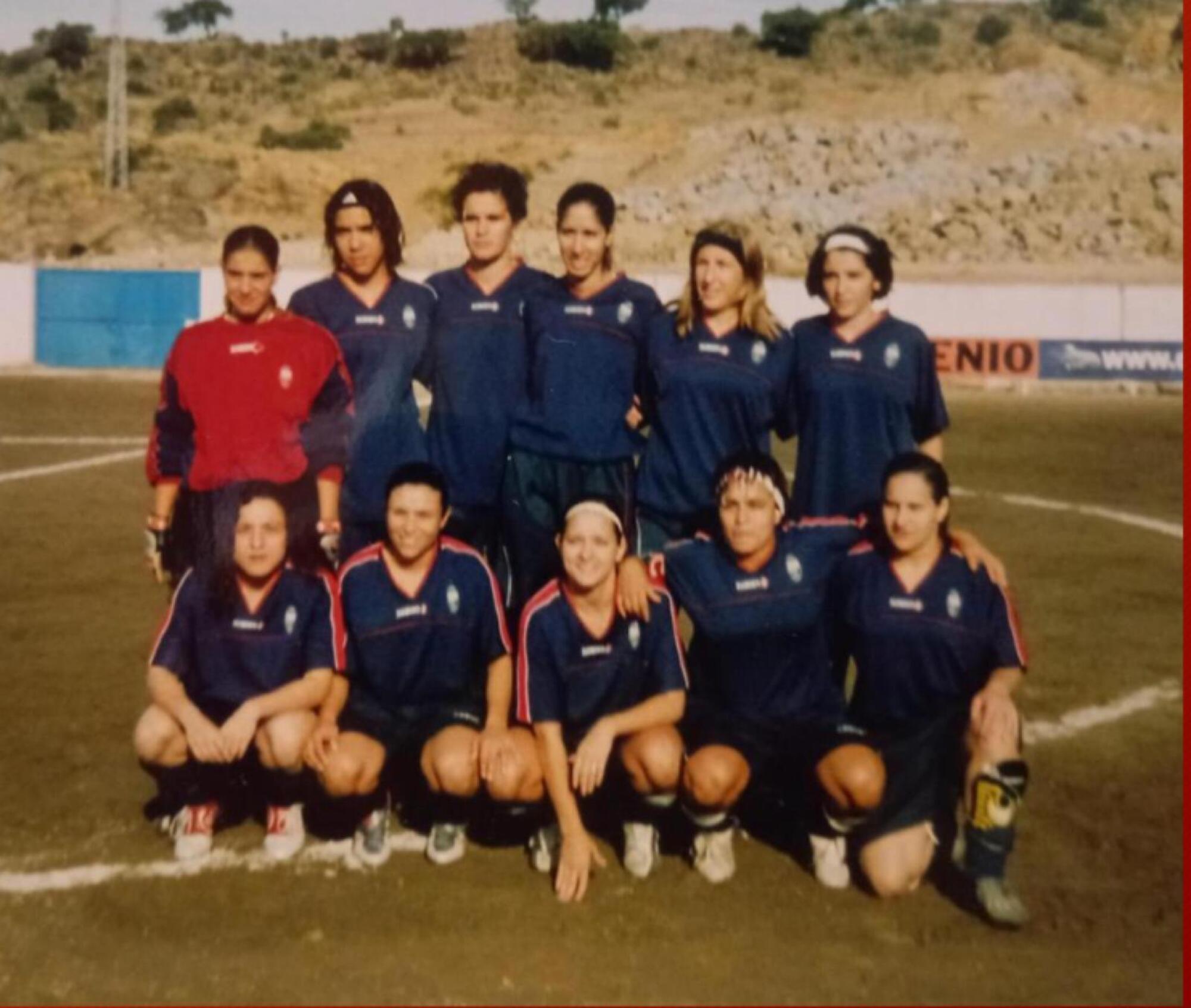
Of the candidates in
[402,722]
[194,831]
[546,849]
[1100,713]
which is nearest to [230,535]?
[402,722]

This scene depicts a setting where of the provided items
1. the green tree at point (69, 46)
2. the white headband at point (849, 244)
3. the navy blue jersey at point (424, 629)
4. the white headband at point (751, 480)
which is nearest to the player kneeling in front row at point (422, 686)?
the navy blue jersey at point (424, 629)

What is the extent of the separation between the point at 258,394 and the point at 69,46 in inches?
2560

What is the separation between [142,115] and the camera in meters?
54.6

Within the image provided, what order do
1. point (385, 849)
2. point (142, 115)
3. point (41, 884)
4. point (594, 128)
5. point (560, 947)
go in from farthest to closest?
point (142, 115), point (594, 128), point (385, 849), point (41, 884), point (560, 947)

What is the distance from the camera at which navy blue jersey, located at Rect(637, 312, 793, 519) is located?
488cm

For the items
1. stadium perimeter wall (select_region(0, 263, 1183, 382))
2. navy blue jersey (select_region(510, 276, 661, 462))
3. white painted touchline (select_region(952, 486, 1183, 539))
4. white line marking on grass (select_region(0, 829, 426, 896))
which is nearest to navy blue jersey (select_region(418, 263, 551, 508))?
navy blue jersey (select_region(510, 276, 661, 462))

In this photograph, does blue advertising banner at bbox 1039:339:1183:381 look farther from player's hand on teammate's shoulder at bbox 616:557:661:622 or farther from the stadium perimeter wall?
player's hand on teammate's shoulder at bbox 616:557:661:622

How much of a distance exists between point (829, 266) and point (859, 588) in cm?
106

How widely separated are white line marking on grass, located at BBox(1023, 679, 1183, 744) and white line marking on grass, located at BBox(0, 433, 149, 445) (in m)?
10.0

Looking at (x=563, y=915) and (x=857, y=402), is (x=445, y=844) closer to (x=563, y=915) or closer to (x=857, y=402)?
(x=563, y=915)

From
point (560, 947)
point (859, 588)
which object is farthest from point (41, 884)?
point (859, 588)

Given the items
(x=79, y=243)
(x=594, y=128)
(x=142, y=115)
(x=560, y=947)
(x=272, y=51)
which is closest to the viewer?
(x=560, y=947)

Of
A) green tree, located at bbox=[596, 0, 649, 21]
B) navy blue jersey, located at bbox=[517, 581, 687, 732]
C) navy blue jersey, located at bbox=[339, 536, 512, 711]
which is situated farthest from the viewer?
green tree, located at bbox=[596, 0, 649, 21]

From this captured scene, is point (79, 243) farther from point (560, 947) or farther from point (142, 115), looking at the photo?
point (560, 947)
